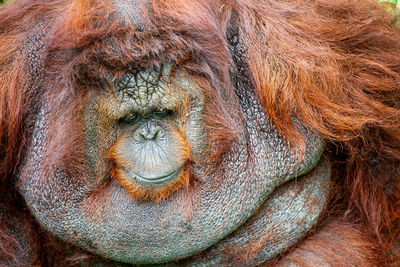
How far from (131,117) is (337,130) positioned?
0.82 metres

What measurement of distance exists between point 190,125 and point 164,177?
219 millimetres

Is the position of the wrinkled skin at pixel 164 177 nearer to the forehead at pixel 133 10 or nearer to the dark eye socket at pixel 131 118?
the dark eye socket at pixel 131 118

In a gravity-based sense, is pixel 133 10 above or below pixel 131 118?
above

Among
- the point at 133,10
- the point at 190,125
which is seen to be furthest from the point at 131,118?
the point at 133,10

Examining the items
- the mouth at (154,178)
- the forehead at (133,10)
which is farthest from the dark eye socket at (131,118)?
the forehead at (133,10)

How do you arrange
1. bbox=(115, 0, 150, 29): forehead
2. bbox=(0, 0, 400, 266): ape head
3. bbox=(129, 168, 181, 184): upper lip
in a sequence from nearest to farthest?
1. bbox=(115, 0, 150, 29): forehead
2. bbox=(0, 0, 400, 266): ape head
3. bbox=(129, 168, 181, 184): upper lip

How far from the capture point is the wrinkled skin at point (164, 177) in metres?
1.79

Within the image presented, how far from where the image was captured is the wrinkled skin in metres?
1.79

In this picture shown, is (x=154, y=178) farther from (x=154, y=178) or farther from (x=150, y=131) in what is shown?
(x=150, y=131)

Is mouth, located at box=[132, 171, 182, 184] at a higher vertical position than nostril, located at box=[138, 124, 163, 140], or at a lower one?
lower

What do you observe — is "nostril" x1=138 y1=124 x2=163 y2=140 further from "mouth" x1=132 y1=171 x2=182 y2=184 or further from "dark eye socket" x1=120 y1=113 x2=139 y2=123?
"mouth" x1=132 y1=171 x2=182 y2=184

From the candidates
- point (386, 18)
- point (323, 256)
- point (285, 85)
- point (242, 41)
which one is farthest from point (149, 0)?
point (323, 256)

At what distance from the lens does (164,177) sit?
1.83m

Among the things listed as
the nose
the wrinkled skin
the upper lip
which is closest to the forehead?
the wrinkled skin
